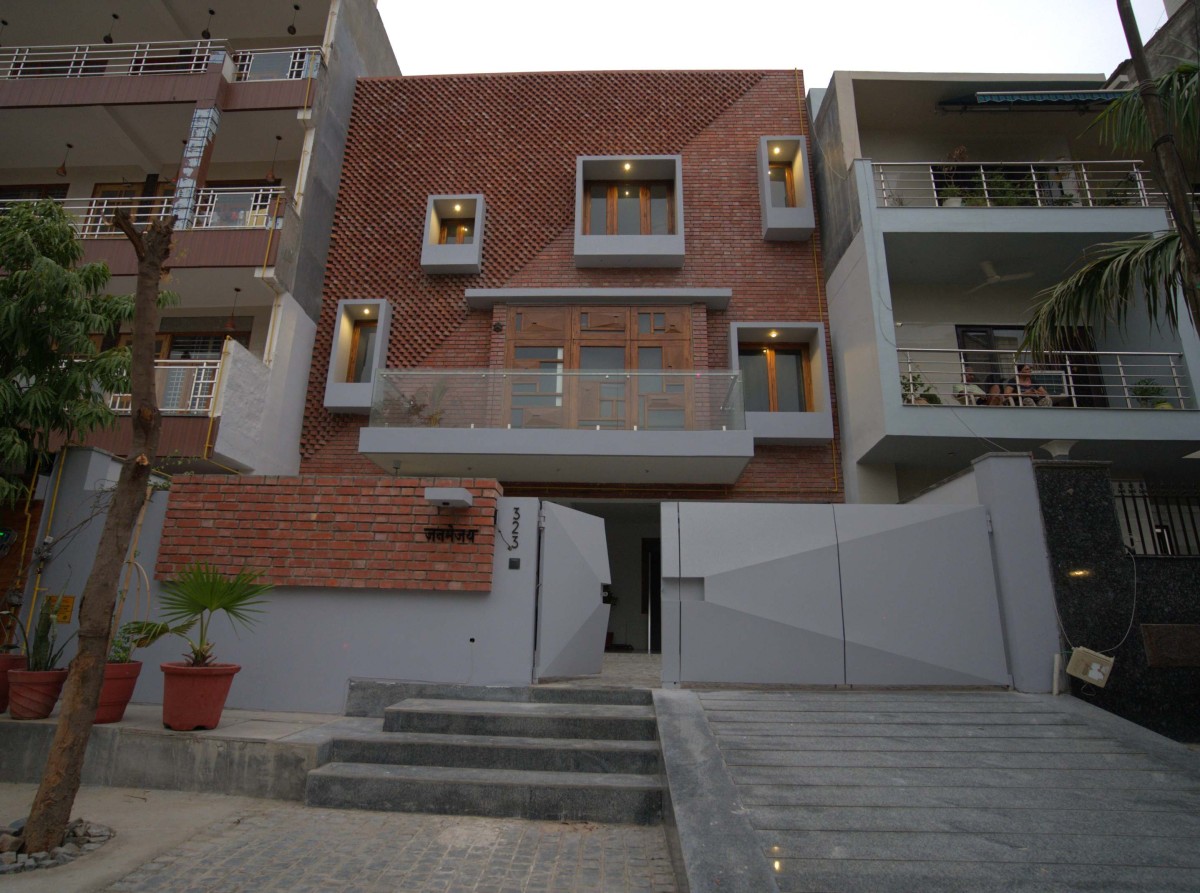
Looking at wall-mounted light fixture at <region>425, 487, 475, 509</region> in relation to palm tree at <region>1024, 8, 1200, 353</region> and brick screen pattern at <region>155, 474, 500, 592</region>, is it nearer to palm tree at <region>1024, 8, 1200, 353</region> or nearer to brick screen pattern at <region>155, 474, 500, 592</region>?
brick screen pattern at <region>155, 474, 500, 592</region>

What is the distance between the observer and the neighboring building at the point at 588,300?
10.4 meters

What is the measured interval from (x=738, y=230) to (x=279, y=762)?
1143 cm

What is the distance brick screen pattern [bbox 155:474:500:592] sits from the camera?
257 inches

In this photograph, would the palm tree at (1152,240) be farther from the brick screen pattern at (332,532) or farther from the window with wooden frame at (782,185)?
the window with wooden frame at (782,185)

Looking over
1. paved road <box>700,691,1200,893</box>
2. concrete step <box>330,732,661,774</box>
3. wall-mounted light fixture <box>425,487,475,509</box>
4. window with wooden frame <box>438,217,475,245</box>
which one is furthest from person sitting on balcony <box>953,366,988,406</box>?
window with wooden frame <box>438,217,475,245</box>

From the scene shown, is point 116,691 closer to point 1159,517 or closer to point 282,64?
point 1159,517

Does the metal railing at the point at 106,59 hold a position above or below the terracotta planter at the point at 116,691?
above

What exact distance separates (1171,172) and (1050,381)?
8.07 metres

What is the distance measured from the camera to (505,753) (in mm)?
4816

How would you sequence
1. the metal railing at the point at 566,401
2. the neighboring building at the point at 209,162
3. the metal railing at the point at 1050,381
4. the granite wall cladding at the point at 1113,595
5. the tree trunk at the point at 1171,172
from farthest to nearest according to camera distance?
the neighboring building at the point at 209,162, the metal railing at the point at 566,401, the metal railing at the point at 1050,381, the granite wall cladding at the point at 1113,595, the tree trunk at the point at 1171,172

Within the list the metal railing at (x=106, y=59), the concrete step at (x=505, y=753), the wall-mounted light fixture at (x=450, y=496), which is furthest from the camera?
the metal railing at (x=106, y=59)

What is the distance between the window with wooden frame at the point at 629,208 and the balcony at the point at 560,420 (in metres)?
4.08

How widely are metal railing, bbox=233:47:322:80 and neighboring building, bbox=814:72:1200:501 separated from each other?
31.9 feet

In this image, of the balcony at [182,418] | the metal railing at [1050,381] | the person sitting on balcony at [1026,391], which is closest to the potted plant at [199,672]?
the balcony at [182,418]
